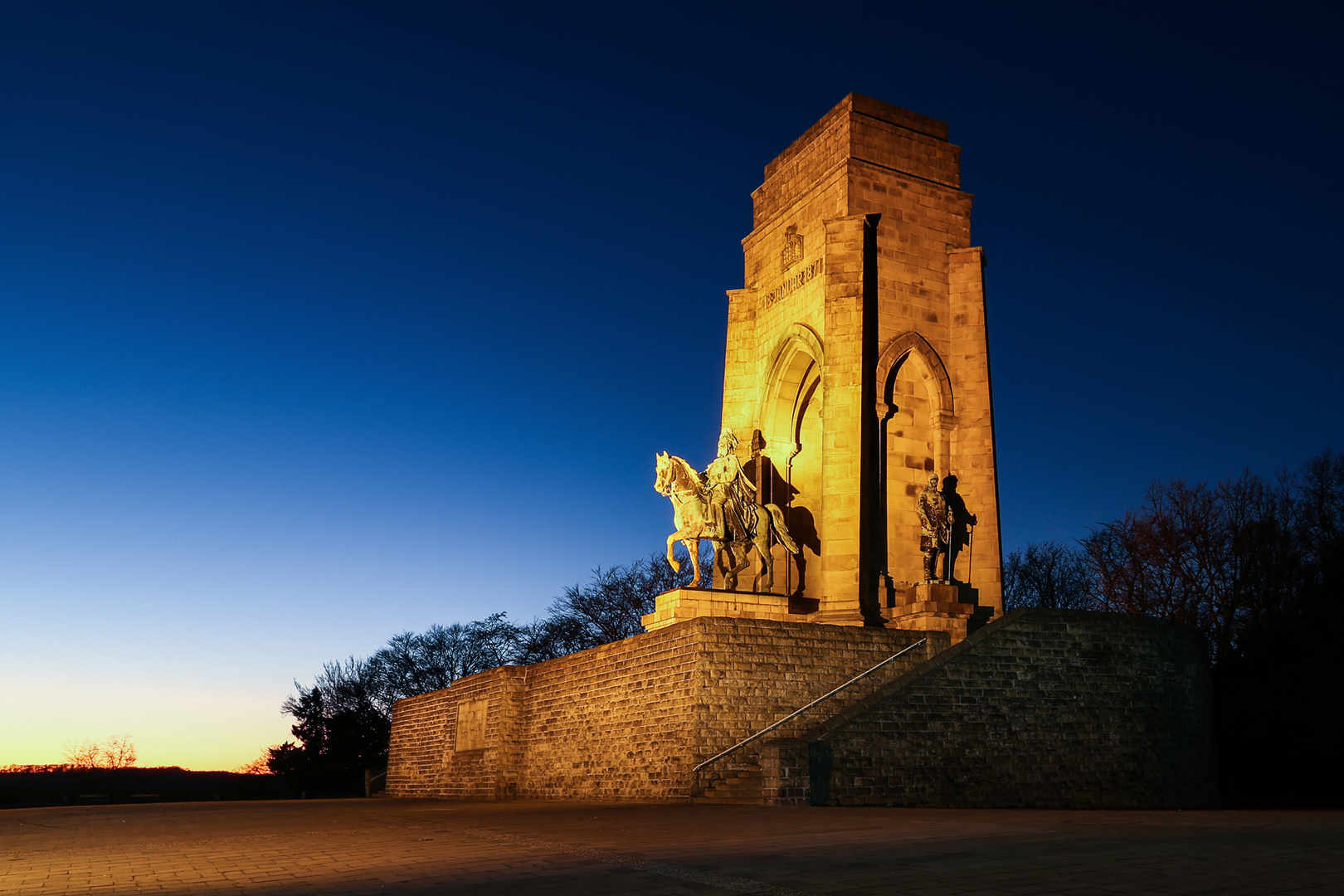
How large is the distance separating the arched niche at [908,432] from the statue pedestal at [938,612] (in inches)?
72.7

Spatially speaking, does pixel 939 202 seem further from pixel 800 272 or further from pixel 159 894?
pixel 159 894

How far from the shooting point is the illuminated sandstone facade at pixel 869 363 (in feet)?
68.6

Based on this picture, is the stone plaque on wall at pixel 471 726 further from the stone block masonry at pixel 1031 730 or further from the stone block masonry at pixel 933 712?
the stone block masonry at pixel 1031 730

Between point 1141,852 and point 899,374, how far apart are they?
54.1 feet

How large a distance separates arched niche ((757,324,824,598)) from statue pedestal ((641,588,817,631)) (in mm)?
2266

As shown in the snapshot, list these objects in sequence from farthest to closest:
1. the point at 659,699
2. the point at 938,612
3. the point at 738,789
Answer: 1. the point at 938,612
2. the point at 659,699
3. the point at 738,789

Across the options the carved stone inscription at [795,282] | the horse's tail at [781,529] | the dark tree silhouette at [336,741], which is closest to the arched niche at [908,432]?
the horse's tail at [781,529]

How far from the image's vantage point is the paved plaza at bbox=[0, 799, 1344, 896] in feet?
18.9

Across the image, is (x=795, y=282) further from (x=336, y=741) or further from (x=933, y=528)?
(x=336, y=741)

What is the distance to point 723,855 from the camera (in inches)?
287

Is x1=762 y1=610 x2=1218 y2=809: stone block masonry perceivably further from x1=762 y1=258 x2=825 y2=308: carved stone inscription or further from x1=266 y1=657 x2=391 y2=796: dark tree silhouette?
x1=266 y1=657 x2=391 y2=796: dark tree silhouette

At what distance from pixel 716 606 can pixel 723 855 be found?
40.0 feet

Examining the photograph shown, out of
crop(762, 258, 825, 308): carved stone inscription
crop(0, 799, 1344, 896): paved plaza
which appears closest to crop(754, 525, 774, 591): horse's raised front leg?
crop(762, 258, 825, 308): carved stone inscription

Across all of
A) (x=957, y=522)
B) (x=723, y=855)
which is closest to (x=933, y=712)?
(x=957, y=522)
